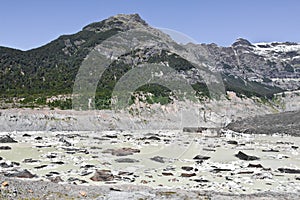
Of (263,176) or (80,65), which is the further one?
(80,65)

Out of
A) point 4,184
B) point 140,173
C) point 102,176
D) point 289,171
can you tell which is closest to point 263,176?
point 289,171

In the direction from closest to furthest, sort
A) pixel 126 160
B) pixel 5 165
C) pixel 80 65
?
pixel 5 165, pixel 126 160, pixel 80 65

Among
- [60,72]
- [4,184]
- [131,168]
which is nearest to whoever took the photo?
[4,184]

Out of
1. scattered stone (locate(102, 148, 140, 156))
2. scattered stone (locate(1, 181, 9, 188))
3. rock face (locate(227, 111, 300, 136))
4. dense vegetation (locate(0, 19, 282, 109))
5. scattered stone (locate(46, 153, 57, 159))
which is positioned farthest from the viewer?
dense vegetation (locate(0, 19, 282, 109))

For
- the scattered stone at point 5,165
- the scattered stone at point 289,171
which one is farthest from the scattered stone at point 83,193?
the scattered stone at point 289,171

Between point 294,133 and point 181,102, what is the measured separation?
39.8 meters

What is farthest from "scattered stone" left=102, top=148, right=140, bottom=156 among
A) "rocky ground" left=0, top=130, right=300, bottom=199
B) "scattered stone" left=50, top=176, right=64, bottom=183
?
"scattered stone" left=50, top=176, right=64, bottom=183

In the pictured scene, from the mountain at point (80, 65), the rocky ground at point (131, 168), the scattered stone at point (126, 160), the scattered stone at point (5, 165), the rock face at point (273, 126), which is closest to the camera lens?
the rocky ground at point (131, 168)

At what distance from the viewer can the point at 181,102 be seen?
106 metres

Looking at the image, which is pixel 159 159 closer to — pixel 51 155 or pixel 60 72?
pixel 51 155

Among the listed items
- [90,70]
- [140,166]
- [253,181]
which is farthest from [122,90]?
[253,181]

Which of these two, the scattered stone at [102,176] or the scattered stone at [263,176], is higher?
the scattered stone at [263,176]

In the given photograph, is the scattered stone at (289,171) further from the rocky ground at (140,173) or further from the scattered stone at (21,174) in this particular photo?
the scattered stone at (21,174)

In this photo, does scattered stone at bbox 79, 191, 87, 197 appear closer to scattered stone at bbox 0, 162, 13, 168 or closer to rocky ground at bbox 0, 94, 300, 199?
rocky ground at bbox 0, 94, 300, 199
